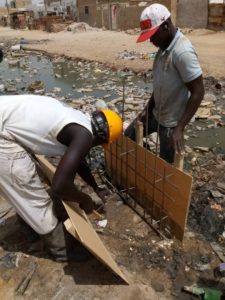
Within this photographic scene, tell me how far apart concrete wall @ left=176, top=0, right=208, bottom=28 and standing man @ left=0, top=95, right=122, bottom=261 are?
21.9 metres

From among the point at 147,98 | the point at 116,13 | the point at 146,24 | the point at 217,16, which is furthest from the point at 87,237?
the point at 116,13

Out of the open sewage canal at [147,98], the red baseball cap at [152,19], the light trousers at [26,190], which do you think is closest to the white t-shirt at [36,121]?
the light trousers at [26,190]

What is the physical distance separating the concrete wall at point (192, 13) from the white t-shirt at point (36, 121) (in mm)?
21903

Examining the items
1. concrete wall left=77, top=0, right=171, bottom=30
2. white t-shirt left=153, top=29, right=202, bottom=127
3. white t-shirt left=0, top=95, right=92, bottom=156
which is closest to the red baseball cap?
white t-shirt left=153, top=29, right=202, bottom=127

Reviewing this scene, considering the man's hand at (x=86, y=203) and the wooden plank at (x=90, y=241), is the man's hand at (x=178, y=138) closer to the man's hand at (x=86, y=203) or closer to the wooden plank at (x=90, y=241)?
the man's hand at (x=86, y=203)

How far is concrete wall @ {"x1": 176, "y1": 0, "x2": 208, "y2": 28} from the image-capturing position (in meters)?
22.2

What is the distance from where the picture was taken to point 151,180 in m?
3.49

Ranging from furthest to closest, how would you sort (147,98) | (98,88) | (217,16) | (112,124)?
(217,16)
(98,88)
(147,98)
(112,124)

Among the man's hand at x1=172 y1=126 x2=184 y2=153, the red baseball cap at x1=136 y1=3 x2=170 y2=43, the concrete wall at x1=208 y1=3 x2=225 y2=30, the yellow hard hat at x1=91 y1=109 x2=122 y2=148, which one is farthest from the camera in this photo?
the concrete wall at x1=208 y1=3 x2=225 y2=30

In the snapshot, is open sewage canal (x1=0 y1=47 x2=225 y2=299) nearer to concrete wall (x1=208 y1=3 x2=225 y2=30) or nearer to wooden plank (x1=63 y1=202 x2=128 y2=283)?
wooden plank (x1=63 y1=202 x2=128 y2=283)

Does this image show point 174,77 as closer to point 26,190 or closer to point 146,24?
point 146,24

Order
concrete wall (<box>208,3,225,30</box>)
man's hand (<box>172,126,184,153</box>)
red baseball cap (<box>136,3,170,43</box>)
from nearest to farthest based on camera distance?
red baseball cap (<box>136,3,170,43</box>) → man's hand (<box>172,126,184,153</box>) → concrete wall (<box>208,3,225,30</box>)

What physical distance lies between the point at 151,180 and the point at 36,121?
4.73ft

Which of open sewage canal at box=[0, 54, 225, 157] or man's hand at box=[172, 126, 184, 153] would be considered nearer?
man's hand at box=[172, 126, 184, 153]
